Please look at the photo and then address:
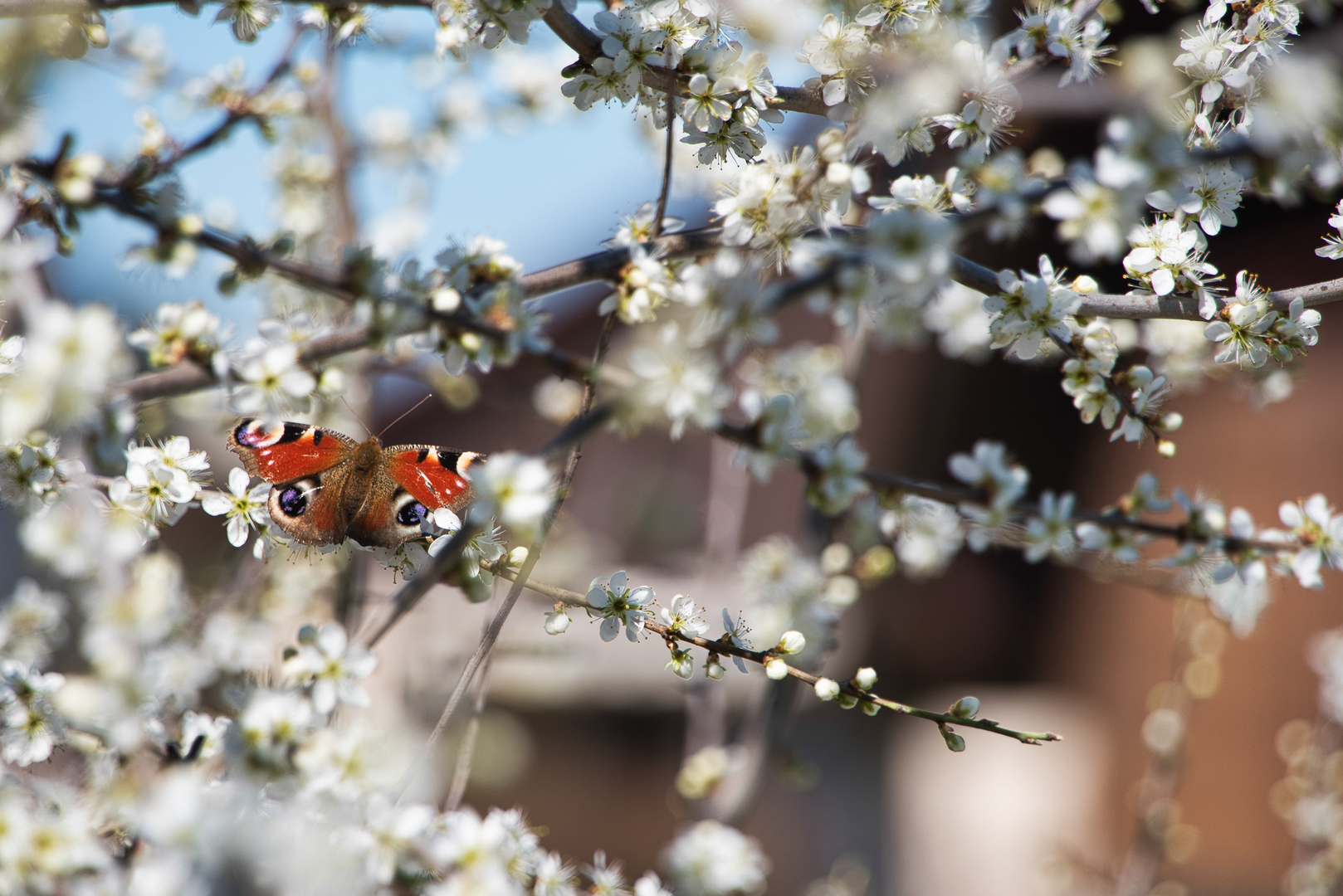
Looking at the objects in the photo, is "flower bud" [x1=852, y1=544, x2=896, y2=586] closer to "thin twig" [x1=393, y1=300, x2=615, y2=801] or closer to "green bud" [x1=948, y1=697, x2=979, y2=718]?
"green bud" [x1=948, y1=697, x2=979, y2=718]

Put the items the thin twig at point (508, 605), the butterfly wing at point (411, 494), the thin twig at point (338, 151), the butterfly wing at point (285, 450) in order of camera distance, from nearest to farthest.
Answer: the thin twig at point (508, 605), the butterfly wing at point (411, 494), the butterfly wing at point (285, 450), the thin twig at point (338, 151)

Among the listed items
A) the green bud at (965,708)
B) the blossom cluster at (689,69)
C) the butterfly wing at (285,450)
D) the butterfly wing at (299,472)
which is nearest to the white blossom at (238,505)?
the butterfly wing at (299,472)

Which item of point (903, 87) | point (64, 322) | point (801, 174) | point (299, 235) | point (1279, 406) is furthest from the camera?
point (1279, 406)

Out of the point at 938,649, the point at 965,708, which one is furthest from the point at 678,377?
the point at 938,649

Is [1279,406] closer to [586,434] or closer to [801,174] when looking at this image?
[801,174]

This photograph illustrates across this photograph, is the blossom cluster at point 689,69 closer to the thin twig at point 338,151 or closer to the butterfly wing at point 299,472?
the butterfly wing at point 299,472

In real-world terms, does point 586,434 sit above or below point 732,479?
above

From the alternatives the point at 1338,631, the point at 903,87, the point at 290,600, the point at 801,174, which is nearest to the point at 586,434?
the point at 903,87

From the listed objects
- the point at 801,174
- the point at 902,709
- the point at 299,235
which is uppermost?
the point at 801,174
